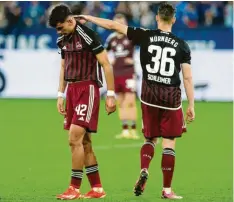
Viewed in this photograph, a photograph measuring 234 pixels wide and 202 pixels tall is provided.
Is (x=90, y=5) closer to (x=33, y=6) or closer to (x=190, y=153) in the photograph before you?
(x=33, y=6)

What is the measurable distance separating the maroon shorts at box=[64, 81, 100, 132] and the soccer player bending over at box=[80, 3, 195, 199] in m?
0.61

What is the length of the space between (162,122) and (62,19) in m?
1.52

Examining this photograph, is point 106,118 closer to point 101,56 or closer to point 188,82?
point 188,82

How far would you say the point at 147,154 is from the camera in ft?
32.7

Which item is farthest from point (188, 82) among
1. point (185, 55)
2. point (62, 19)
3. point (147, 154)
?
point (62, 19)

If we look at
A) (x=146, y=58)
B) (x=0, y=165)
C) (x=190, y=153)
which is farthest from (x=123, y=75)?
(x=146, y=58)

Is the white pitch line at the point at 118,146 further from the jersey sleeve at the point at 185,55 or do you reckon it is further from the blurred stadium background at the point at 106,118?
the jersey sleeve at the point at 185,55

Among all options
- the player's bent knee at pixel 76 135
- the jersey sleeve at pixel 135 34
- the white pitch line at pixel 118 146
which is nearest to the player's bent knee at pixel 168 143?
the player's bent knee at pixel 76 135

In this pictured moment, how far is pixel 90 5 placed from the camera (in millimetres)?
25438

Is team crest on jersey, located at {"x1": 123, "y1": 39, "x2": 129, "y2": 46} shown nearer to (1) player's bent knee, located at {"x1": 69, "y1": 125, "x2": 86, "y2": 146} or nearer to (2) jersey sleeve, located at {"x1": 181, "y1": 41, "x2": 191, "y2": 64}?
(2) jersey sleeve, located at {"x1": 181, "y1": 41, "x2": 191, "y2": 64}

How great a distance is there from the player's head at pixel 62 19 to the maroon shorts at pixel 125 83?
6702 mm

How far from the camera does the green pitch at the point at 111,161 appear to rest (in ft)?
33.4

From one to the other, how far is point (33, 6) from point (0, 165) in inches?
515

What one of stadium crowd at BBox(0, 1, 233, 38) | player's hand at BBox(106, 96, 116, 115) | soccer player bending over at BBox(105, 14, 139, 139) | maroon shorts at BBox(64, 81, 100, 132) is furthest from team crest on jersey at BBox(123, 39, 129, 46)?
stadium crowd at BBox(0, 1, 233, 38)
